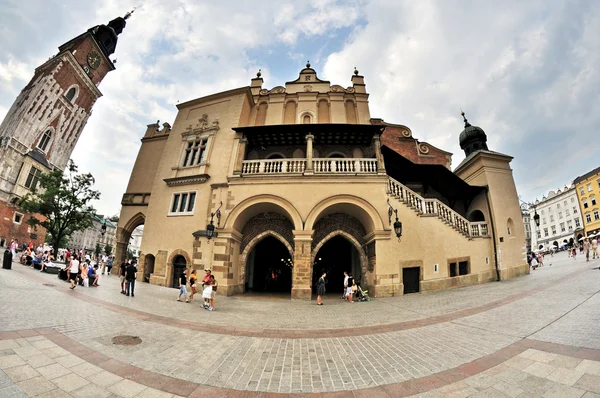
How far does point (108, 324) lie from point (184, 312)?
8.50ft

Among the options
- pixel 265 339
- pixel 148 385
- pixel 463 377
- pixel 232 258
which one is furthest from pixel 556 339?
pixel 232 258

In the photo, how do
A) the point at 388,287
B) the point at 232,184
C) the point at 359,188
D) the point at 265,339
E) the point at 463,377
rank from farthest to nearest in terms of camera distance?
1. the point at 232,184
2. the point at 359,188
3. the point at 388,287
4. the point at 265,339
5. the point at 463,377

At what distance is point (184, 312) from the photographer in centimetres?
843

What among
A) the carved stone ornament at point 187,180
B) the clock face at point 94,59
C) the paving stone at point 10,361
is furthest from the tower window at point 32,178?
the paving stone at point 10,361

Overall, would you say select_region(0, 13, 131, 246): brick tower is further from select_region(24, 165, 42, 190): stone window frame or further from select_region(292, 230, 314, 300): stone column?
select_region(292, 230, 314, 300): stone column

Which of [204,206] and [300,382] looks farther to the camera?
[204,206]

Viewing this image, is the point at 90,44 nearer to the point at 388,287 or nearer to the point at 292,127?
the point at 292,127

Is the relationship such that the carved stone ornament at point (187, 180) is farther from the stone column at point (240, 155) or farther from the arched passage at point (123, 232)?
the arched passage at point (123, 232)

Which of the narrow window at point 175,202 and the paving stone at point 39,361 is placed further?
the narrow window at point 175,202

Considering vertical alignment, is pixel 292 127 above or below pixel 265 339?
above

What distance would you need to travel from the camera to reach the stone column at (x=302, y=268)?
40.1 ft

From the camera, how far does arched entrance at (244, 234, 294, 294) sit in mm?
18103

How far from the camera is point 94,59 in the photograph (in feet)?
130

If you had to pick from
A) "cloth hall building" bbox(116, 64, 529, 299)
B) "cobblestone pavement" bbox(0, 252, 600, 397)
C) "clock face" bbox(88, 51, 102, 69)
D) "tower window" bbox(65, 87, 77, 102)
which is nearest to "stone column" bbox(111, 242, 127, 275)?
"cloth hall building" bbox(116, 64, 529, 299)
